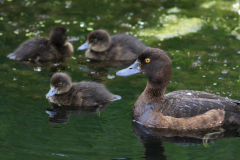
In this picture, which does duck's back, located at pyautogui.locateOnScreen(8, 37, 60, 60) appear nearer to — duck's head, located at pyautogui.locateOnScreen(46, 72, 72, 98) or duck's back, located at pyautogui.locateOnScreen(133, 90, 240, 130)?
duck's head, located at pyautogui.locateOnScreen(46, 72, 72, 98)

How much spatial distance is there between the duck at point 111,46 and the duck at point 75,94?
6.96 feet

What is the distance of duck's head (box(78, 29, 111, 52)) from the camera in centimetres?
850

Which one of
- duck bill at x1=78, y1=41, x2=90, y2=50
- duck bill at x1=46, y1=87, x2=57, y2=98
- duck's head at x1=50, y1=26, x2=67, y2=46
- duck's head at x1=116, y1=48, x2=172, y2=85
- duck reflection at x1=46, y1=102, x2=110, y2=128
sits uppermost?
duck's head at x1=50, y1=26, x2=67, y2=46

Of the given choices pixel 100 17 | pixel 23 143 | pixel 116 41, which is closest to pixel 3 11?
pixel 100 17

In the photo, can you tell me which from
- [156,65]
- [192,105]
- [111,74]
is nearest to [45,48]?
[111,74]

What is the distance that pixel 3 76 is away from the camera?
705 centimetres

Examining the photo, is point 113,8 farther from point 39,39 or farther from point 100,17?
point 39,39

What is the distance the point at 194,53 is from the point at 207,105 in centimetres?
318

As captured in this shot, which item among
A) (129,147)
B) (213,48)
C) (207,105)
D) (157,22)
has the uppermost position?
(157,22)

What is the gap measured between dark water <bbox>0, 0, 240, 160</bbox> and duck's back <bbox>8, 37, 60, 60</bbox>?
10.1 inches

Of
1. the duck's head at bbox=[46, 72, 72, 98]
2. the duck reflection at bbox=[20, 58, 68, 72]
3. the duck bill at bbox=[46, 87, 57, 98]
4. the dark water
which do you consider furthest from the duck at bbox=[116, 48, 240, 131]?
the duck reflection at bbox=[20, 58, 68, 72]

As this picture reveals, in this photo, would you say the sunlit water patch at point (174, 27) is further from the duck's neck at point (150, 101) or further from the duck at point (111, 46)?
the duck's neck at point (150, 101)

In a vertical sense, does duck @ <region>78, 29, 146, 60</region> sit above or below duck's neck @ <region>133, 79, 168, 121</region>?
above

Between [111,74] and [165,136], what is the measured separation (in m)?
2.61
